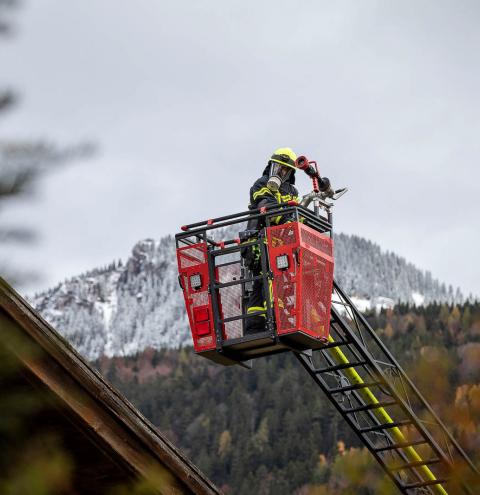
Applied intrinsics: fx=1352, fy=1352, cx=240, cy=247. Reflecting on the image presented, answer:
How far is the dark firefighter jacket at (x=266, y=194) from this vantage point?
12648 millimetres

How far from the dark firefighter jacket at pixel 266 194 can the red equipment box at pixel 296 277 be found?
Answer: 67 centimetres

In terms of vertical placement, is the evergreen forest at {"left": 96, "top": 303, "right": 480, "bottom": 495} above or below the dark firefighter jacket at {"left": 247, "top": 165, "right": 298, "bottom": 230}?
above

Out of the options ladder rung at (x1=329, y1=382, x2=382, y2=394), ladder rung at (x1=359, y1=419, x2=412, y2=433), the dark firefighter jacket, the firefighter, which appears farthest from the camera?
ladder rung at (x1=329, y1=382, x2=382, y2=394)

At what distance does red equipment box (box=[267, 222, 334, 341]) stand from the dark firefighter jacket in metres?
0.67

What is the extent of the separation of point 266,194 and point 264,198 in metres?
0.05

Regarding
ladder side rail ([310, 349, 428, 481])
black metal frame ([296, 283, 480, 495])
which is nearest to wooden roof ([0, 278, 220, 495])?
black metal frame ([296, 283, 480, 495])

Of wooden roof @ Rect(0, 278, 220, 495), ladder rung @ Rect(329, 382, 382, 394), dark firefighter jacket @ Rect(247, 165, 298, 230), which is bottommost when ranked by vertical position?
wooden roof @ Rect(0, 278, 220, 495)

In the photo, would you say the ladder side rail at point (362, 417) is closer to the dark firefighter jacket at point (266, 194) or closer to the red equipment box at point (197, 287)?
the red equipment box at point (197, 287)

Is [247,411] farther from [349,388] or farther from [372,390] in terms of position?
[349,388]

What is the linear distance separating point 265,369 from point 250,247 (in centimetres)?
12909

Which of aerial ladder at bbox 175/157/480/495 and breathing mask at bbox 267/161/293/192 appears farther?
breathing mask at bbox 267/161/293/192

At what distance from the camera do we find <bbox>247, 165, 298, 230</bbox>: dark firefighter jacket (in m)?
12.6

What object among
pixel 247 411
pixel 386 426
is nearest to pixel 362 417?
pixel 386 426

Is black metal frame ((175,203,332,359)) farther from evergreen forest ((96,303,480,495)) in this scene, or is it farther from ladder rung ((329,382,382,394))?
evergreen forest ((96,303,480,495))
